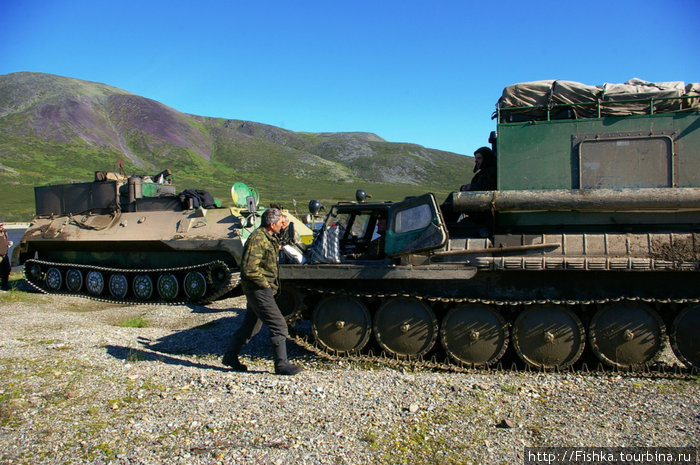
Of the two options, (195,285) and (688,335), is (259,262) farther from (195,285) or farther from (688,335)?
(195,285)

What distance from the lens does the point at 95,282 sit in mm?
13781

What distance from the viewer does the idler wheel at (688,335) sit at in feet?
19.2

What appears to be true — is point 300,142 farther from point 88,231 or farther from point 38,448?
point 38,448

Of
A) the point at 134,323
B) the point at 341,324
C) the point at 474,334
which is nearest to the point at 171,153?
the point at 134,323

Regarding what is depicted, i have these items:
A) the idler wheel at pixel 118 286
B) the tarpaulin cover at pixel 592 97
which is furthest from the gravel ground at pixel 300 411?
the idler wheel at pixel 118 286

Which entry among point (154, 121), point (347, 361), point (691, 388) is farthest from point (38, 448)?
point (154, 121)

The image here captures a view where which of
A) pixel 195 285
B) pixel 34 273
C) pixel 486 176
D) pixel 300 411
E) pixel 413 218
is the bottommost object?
pixel 300 411

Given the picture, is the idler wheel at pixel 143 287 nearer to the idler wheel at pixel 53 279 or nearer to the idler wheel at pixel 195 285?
the idler wheel at pixel 195 285

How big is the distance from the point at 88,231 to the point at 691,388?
1353 cm

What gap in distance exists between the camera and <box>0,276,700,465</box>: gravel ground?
4.12 metres

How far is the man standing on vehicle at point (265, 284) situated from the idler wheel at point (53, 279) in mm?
10278

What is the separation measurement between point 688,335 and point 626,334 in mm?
647

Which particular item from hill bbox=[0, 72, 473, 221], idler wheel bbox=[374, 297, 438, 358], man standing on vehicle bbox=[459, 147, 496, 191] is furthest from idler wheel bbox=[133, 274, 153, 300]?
hill bbox=[0, 72, 473, 221]

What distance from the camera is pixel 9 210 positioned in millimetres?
49469
